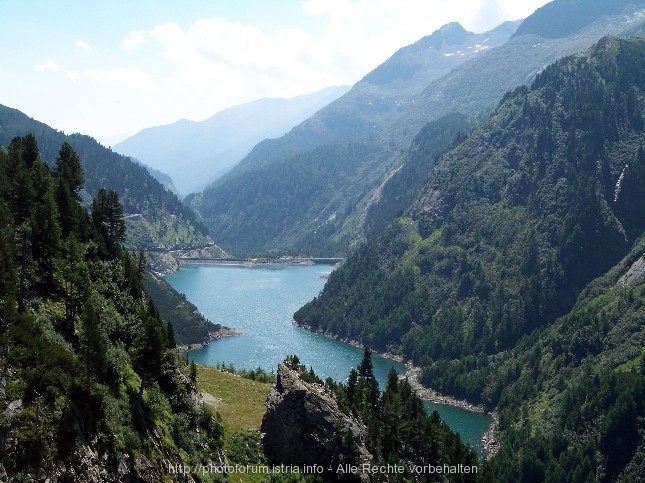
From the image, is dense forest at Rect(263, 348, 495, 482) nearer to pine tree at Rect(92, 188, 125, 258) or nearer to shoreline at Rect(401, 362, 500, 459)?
pine tree at Rect(92, 188, 125, 258)

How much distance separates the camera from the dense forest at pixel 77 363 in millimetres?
38438

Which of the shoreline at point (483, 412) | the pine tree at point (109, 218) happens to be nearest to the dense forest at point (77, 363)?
the pine tree at point (109, 218)

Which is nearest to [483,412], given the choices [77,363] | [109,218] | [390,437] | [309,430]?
[390,437]

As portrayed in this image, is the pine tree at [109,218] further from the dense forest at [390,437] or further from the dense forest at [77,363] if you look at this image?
the dense forest at [390,437]

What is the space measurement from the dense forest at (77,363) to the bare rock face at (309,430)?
7313 mm

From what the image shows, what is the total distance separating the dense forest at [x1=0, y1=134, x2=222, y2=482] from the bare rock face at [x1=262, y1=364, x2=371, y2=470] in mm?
7313

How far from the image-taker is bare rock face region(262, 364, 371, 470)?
66.8 metres

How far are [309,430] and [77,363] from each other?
30.8m

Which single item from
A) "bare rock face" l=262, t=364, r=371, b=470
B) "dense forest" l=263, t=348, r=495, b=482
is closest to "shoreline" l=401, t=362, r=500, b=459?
"dense forest" l=263, t=348, r=495, b=482

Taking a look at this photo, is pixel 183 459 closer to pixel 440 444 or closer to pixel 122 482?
pixel 122 482

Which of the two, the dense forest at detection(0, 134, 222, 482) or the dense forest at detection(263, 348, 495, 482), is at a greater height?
the dense forest at detection(0, 134, 222, 482)

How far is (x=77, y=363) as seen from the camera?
44469 mm

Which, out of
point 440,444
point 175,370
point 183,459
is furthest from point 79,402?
point 440,444

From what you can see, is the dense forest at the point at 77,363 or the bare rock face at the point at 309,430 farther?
the bare rock face at the point at 309,430
